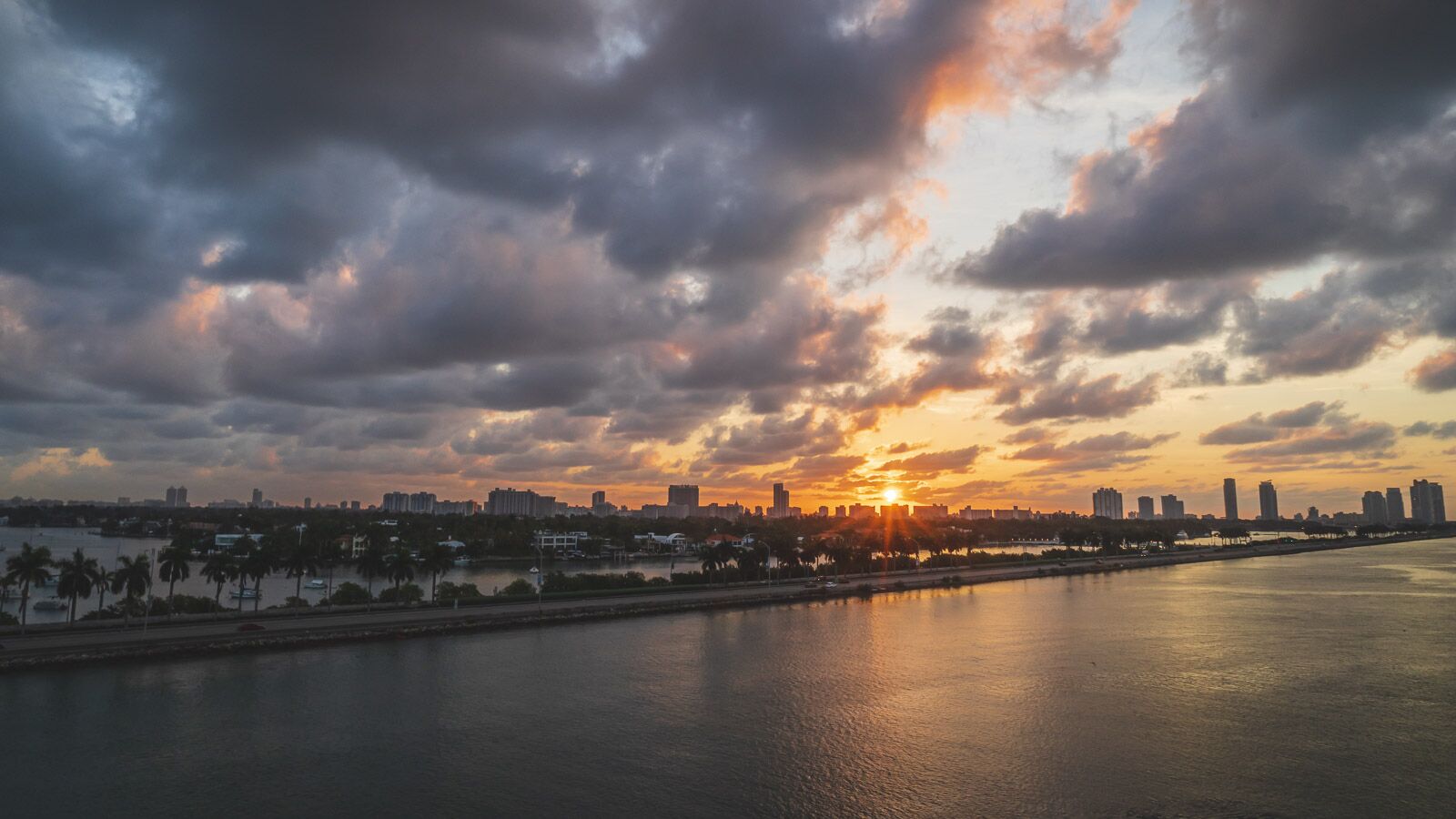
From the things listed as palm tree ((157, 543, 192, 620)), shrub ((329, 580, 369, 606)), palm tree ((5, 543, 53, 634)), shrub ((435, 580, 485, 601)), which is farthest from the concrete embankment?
palm tree ((157, 543, 192, 620))

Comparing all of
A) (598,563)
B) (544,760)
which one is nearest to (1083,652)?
(544,760)

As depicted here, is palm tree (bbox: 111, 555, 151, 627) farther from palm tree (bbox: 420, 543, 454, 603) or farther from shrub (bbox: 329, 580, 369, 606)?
palm tree (bbox: 420, 543, 454, 603)

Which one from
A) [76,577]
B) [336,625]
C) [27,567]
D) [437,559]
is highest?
[27,567]

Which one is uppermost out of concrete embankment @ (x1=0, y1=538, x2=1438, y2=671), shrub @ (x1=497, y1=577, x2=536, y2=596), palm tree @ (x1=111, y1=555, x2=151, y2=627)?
palm tree @ (x1=111, y1=555, x2=151, y2=627)

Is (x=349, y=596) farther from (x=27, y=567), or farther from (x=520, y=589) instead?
(x=27, y=567)

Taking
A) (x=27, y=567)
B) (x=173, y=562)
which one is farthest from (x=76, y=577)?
(x=173, y=562)

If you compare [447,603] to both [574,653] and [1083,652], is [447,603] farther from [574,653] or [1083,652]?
[1083,652]

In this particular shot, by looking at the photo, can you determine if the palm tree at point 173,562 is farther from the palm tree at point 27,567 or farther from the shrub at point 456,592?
the shrub at point 456,592

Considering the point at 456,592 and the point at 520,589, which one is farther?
the point at 520,589

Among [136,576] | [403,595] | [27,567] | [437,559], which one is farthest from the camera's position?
[437,559]
